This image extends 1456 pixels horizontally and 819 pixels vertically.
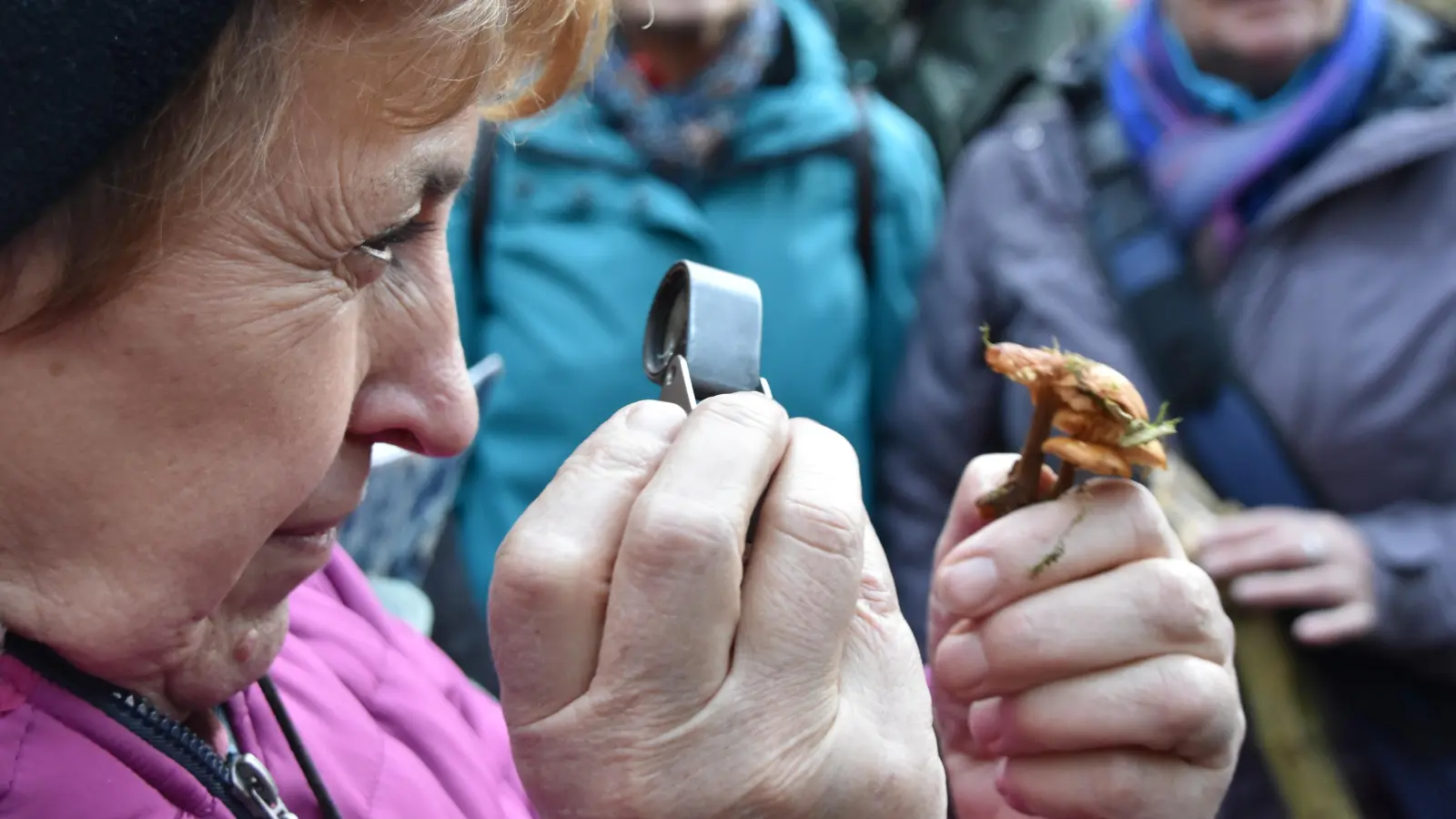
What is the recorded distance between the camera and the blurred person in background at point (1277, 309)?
232 centimetres

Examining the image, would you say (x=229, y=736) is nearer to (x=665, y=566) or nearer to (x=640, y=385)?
(x=665, y=566)

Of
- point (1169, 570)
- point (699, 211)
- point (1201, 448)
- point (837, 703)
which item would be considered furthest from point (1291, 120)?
point (837, 703)

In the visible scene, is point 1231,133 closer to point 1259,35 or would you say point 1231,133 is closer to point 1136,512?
point 1259,35

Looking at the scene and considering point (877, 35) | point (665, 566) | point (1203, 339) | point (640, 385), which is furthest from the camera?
point (877, 35)

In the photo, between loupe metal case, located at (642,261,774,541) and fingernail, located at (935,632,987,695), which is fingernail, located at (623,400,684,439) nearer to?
loupe metal case, located at (642,261,774,541)

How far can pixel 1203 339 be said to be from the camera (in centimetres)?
244

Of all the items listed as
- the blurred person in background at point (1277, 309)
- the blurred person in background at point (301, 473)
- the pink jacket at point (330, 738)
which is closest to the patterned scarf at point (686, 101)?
the blurred person in background at point (1277, 309)

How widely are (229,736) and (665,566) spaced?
572 millimetres

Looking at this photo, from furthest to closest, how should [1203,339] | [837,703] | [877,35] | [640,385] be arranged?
[877,35] → [640,385] → [1203,339] → [837,703]

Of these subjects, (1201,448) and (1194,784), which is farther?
(1201,448)

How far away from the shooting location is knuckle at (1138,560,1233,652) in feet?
4.07

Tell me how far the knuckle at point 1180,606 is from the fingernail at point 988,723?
19cm

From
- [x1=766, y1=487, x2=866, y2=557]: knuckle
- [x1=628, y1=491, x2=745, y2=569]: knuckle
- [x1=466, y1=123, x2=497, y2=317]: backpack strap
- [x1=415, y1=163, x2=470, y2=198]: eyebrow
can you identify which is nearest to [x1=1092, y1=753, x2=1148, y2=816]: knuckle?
[x1=766, y1=487, x2=866, y2=557]: knuckle

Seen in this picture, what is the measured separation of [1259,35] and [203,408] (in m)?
2.46
